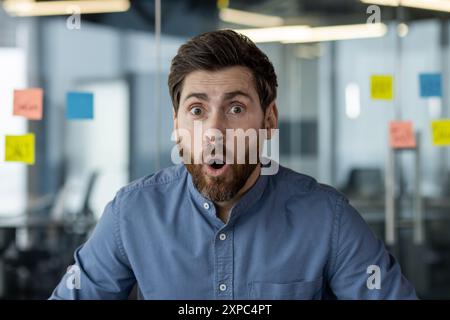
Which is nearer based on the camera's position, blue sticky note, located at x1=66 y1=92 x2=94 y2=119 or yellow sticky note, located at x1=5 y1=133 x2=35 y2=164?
yellow sticky note, located at x1=5 y1=133 x2=35 y2=164

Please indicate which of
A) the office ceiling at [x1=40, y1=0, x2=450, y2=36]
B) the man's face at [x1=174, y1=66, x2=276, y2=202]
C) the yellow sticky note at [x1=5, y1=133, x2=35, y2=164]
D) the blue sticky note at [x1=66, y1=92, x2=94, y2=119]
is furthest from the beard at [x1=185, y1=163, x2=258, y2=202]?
the office ceiling at [x1=40, y1=0, x2=450, y2=36]

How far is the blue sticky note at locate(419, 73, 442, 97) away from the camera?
3.91 meters

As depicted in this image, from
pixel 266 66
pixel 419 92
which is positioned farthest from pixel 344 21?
pixel 266 66

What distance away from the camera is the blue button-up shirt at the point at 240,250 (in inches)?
45.5

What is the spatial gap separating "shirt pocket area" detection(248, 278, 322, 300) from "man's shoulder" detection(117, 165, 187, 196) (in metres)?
0.27

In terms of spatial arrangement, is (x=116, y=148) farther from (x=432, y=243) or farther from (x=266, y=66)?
(x=266, y=66)

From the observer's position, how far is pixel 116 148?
3.96 metres

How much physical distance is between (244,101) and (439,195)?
3232 mm

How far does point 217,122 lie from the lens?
3.57 feet

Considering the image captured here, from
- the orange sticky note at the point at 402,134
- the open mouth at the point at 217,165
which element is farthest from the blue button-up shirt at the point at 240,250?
the orange sticky note at the point at 402,134

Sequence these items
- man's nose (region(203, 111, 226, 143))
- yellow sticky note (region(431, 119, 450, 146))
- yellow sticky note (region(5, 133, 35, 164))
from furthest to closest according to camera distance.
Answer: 1. yellow sticky note (region(431, 119, 450, 146))
2. yellow sticky note (region(5, 133, 35, 164))
3. man's nose (region(203, 111, 226, 143))

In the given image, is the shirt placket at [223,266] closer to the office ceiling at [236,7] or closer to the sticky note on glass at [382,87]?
the sticky note on glass at [382,87]

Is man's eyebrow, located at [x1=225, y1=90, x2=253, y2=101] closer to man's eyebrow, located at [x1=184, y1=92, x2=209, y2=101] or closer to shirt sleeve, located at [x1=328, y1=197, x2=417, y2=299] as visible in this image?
man's eyebrow, located at [x1=184, y1=92, x2=209, y2=101]
